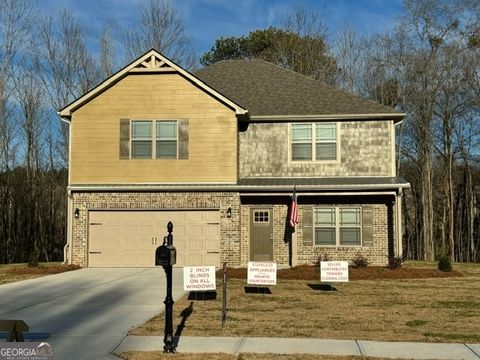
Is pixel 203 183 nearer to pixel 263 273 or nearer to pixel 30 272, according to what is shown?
pixel 30 272

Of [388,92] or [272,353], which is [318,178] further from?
[388,92]

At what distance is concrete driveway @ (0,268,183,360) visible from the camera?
29.0ft

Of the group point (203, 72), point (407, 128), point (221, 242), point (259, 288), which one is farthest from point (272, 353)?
point (407, 128)

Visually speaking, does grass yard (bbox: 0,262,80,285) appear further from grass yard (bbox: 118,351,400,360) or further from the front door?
grass yard (bbox: 118,351,400,360)

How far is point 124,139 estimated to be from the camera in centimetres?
2127

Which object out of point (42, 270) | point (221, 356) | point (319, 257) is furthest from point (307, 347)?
point (42, 270)

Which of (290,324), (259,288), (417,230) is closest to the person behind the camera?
(290,324)

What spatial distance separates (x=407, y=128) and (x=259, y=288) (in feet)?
86.6

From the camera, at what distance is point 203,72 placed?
27.1m

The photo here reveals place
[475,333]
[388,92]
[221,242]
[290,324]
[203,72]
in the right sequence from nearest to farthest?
[475,333] → [290,324] → [221,242] → [203,72] → [388,92]

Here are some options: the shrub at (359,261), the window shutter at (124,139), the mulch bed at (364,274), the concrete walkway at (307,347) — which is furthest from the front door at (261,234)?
the concrete walkway at (307,347)

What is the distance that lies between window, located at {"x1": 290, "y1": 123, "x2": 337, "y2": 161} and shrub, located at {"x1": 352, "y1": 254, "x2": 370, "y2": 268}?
385cm

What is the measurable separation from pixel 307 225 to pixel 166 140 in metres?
Answer: 6.17

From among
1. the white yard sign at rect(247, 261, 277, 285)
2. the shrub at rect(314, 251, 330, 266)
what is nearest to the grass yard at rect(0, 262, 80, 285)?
the white yard sign at rect(247, 261, 277, 285)
